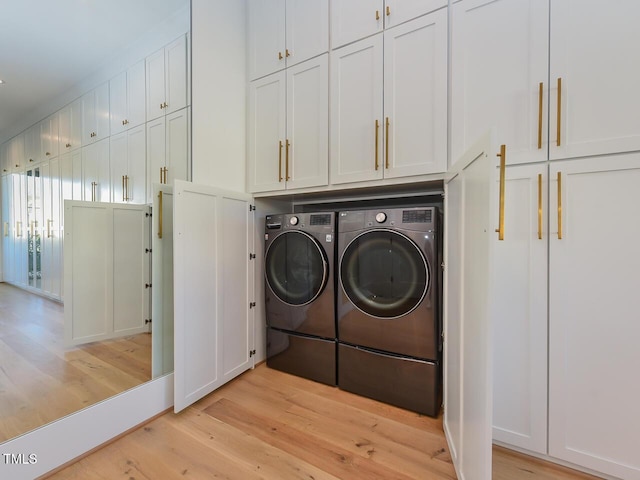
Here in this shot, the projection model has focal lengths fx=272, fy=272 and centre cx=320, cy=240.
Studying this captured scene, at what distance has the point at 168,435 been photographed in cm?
155

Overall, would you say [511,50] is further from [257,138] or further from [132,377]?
[132,377]

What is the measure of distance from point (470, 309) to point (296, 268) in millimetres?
1344

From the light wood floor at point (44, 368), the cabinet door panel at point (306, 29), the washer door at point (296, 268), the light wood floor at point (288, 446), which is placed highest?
the cabinet door panel at point (306, 29)

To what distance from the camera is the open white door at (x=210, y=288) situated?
1688 mm

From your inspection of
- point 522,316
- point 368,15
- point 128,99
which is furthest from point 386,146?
point 128,99

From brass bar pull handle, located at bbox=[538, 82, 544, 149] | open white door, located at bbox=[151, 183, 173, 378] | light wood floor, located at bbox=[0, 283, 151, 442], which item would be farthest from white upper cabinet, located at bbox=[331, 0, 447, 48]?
light wood floor, located at bbox=[0, 283, 151, 442]

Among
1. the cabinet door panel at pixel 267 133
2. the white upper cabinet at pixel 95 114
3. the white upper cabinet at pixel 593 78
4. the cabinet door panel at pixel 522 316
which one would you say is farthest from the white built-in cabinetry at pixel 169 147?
the white upper cabinet at pixel 593 78

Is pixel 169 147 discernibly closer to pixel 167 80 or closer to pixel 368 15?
pixel 167 80

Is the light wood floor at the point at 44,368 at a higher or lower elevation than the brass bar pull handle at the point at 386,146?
lower

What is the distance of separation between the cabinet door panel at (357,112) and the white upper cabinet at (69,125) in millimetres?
1500

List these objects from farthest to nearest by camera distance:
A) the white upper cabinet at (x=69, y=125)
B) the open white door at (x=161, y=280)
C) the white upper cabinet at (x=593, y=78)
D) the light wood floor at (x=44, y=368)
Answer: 1. the open white door at (x=161, y=280)
2. the white upper cabinet at (x=69, y=125)
3. the light wood floor at (x=44, y=368)
4. the white upper cabinet at (x=593, y=78)

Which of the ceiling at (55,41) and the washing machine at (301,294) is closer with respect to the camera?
the ceiling at (55,41)

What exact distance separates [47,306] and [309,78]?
2.17m

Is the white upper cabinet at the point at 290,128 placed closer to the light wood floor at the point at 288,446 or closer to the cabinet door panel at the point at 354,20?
the cabinet door panel at the point at 354,20
